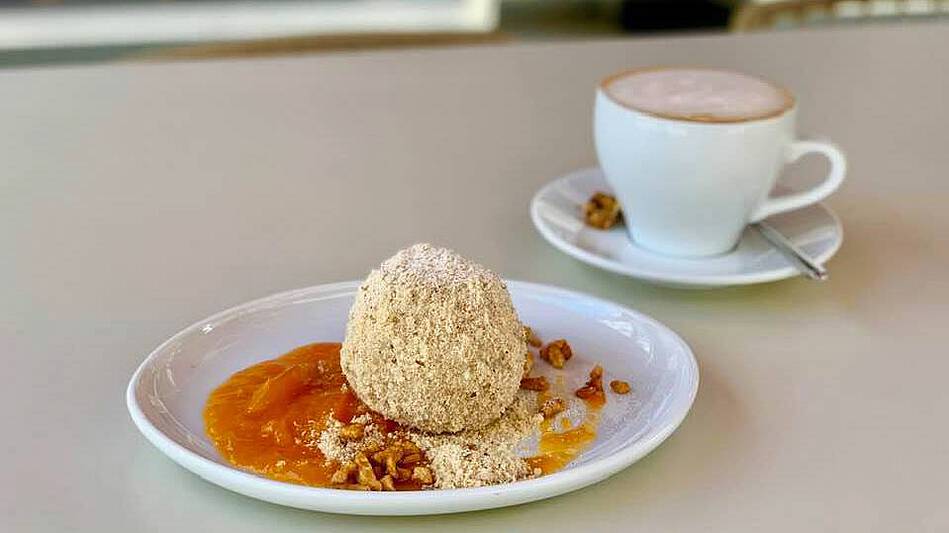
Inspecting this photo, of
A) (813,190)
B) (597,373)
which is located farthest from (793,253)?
(597,373)

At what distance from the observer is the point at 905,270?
87cm

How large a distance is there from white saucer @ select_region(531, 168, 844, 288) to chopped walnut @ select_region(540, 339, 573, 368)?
12 cm

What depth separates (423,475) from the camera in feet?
1.91

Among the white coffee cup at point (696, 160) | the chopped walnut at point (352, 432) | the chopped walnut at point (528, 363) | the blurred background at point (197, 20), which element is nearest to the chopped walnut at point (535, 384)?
the chopped walnut at point (528, 363)

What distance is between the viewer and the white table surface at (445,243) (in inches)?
23.6

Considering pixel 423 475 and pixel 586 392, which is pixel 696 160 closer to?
pixel 586 392

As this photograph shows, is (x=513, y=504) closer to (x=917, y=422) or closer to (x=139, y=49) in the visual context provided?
(x=917, y=422)

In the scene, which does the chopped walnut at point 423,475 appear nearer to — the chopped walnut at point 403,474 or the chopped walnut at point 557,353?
the chopped walnut at point 403,474

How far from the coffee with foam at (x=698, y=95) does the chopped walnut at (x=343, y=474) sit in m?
0.39

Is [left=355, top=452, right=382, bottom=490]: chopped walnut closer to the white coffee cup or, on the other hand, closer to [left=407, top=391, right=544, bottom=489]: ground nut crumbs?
[left=407, top=391, right=544, bottom=489]: ground nut crumbs

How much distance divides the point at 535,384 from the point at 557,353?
0.11 ft

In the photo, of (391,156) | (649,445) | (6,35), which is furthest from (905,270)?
(6,35)

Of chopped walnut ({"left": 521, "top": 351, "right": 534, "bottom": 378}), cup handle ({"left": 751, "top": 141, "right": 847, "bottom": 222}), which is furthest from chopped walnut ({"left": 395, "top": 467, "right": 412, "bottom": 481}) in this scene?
cup handle ({"left": 751, "top": 141, "right": 847, "bottom": 222})

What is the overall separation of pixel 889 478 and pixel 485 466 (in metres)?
0.22
